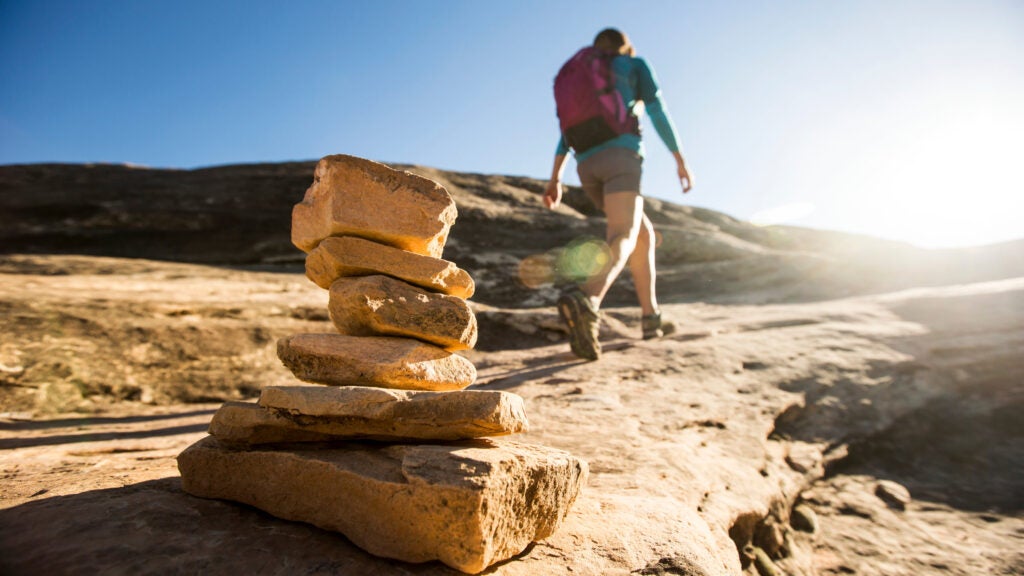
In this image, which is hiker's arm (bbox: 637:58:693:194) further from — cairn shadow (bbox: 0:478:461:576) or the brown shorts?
cairn shadow (bbox: 0:478:461:576)

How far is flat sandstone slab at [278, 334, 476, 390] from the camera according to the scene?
1988 millimetres

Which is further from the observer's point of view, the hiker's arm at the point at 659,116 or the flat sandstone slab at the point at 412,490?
the hiker's arm at the point at 659,116

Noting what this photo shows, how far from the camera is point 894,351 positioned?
15.4 feet

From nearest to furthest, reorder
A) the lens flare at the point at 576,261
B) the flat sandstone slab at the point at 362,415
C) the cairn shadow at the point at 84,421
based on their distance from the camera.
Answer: the flat sandstone slab at the point at 362,415
the cairn shadow at the point at 84,421
the lens flare at the point at 576,261

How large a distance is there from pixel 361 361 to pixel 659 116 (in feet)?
12.6

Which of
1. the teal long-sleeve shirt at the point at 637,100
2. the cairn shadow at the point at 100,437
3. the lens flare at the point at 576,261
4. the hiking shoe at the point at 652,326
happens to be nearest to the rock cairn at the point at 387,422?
the cairn shadow at the point at 100,437

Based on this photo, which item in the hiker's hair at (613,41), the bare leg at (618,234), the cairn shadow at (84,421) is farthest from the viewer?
the hiker's hair at (613,41)

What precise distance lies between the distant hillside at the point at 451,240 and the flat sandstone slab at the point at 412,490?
19.6 ft

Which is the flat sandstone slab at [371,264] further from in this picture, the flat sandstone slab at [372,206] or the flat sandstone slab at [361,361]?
the flat sandstone slab at [361,361]

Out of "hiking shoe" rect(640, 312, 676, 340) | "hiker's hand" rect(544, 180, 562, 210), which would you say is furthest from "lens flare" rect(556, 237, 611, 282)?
"hiker's hand" rect(544, 180, 562, 210)

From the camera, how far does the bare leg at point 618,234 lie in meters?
4.19

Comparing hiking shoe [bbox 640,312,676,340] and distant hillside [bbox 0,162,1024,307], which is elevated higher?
distant hillside [bbox 0,162,1024,307]

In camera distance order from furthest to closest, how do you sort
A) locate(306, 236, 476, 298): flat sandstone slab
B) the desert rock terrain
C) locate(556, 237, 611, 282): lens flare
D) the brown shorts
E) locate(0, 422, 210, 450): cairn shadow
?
1. locate(556, 237, 611, 282): lens flare
2. the brown shorts
3. locate(0, 422, 210, 450): cairn shadow
4. locate(306, 236, 476, 298): flat sandstone slab
5. the desert rock terrain

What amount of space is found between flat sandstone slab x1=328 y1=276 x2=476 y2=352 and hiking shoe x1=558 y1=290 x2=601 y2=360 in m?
1.92
